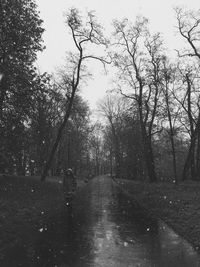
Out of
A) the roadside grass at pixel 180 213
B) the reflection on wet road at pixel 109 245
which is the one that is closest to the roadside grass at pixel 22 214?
the reflection on wet road at pixel 109 245

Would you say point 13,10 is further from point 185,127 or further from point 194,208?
point 185,127

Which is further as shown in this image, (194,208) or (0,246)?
(194,208)

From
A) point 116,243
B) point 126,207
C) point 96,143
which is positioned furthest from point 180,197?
point 96,143

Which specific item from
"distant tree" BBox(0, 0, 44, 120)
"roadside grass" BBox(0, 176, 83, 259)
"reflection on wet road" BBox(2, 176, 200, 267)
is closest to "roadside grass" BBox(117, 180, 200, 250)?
"reflection on wet road" BBox(2, 176, 200, 267)

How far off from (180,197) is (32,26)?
1408 centimetres

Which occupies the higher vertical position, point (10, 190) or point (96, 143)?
point (96, 143)

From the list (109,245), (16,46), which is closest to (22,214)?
(109,245)

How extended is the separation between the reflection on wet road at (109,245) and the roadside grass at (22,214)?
19.5 inches

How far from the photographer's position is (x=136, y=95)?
31.8 metres

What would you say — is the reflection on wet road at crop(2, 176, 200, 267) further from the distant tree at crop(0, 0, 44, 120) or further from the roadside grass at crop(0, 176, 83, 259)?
the distant tree at crop(0, 0, 44, 120)

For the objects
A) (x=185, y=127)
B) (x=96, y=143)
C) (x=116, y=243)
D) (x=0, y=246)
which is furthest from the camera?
(x=96, y=143)

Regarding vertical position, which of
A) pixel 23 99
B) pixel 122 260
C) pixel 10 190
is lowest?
pixel 122 260

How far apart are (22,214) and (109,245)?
17.7 ft

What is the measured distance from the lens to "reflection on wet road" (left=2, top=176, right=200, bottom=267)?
7.24m
